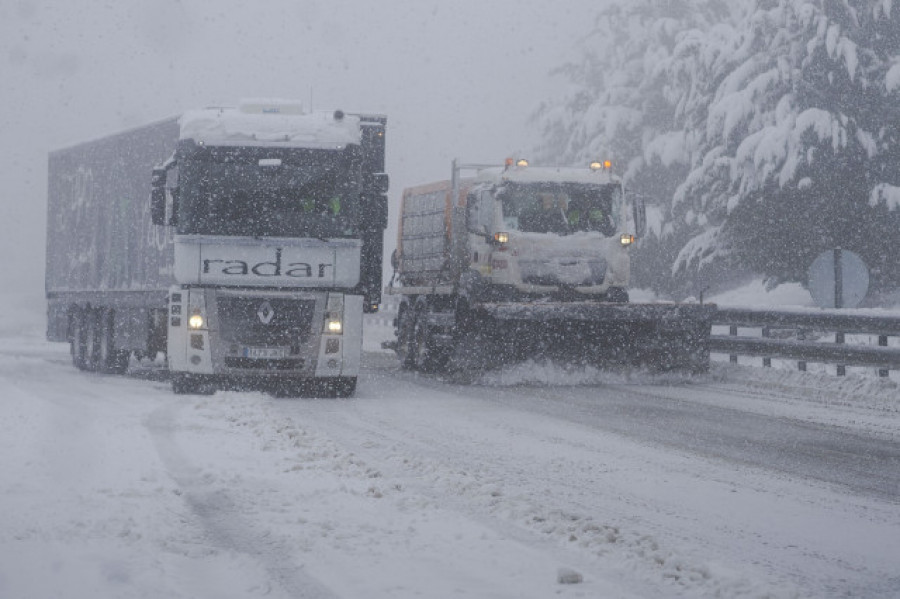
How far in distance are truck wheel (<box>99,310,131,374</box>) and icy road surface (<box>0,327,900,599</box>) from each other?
5.56m

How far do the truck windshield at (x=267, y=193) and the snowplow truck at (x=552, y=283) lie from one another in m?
2.45

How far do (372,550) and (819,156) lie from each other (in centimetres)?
2393

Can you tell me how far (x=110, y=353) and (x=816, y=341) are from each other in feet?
32.7

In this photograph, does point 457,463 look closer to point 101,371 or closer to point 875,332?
point 875,332

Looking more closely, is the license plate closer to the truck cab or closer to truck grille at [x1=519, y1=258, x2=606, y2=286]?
the truck cab

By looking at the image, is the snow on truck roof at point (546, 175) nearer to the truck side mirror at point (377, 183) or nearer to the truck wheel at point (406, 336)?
the truck side mirror at point (377, 183)

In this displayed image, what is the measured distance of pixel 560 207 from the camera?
17.2 m

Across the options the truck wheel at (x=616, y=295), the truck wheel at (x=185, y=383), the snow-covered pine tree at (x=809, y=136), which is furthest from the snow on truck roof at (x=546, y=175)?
the snow-covered pine tree at (x=809, y=136)

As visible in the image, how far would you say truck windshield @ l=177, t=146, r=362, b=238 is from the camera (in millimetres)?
14867

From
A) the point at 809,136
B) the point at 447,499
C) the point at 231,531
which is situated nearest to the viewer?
the point at 231,531

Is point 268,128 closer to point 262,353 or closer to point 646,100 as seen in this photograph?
point 262,353

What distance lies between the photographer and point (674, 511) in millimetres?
7391

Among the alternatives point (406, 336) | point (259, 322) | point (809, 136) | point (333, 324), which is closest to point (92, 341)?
point (406, 336)

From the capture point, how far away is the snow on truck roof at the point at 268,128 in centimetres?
1505
